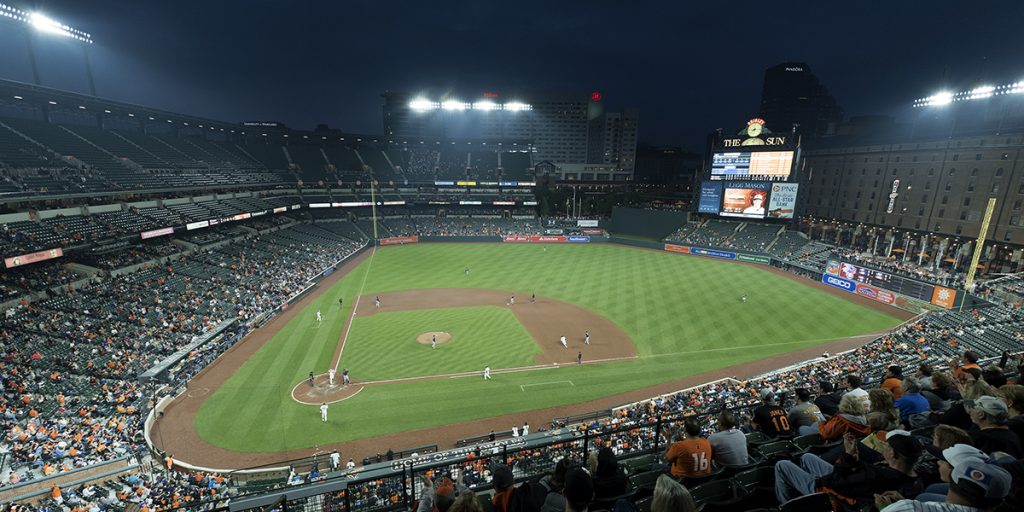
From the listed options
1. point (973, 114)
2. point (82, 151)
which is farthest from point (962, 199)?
point (82, 151)

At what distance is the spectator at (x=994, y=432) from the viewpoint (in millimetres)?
4289

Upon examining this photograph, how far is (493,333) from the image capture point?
3173cm

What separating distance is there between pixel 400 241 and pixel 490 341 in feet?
134

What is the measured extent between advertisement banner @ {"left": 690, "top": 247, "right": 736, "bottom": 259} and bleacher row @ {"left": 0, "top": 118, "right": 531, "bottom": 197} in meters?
38.0

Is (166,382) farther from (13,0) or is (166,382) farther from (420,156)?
(420,156)

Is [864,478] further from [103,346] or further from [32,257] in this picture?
[32,257]

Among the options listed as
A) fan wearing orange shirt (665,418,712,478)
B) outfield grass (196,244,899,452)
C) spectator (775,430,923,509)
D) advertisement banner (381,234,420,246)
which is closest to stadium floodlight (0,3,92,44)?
outfield grass (196,244,899,452)

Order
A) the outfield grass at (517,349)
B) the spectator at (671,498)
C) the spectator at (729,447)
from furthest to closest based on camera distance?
the outfield grass at (517,349), the spectator at (729,447), the spectator at (671,498)

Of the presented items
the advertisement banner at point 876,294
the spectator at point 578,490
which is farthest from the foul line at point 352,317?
the advertisement banner at point 876,294

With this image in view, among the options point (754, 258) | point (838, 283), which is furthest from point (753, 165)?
point (838, 283)

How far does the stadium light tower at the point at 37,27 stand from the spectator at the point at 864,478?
53.7 metres

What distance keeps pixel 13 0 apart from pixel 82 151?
1192 centimetres

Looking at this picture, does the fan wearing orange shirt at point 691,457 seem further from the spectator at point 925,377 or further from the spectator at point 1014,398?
the spectator at point 925,377

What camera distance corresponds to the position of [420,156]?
289ft
